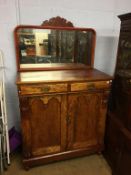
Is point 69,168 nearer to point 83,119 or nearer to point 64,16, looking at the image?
point 83,119

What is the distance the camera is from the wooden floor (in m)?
1.78

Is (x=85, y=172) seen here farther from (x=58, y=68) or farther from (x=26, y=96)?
(x=58, y=68)

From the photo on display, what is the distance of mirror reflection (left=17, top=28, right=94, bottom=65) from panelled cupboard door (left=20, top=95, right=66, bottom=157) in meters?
0.55

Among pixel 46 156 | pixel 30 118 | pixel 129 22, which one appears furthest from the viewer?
pixel 46 156

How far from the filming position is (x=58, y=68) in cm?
199

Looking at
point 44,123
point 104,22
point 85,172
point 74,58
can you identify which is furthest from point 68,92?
point 104,22

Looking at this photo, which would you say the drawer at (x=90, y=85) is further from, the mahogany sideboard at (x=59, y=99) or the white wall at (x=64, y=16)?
the white wall at (x=64, y=16)

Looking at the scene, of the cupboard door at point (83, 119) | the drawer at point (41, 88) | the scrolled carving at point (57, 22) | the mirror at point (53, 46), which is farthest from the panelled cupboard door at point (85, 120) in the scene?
the scrolled carving at point (57, 22)

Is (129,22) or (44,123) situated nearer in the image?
(129,22)

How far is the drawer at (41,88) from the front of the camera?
1.50 m

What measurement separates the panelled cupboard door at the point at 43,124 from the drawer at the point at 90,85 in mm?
152

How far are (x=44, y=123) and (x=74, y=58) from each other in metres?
0.86

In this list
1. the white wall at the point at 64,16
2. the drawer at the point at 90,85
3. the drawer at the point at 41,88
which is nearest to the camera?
the drawer at the point at 41,88

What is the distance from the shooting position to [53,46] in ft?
6.32
